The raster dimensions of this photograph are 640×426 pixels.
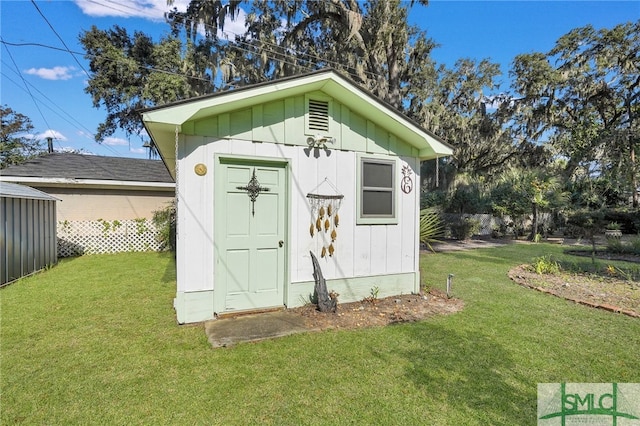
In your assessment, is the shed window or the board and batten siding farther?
the shed window

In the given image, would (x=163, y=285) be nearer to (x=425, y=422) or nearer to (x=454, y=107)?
(x=425, y=422)

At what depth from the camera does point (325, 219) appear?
4.73 m

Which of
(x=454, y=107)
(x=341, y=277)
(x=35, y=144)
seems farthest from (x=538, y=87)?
(x=35, y=144)

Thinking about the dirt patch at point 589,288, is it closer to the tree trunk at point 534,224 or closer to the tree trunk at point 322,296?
the tree trunk at point 322,296

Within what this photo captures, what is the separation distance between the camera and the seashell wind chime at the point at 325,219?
4.66m

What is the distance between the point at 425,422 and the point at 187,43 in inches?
677

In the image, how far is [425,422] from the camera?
2.23 meters

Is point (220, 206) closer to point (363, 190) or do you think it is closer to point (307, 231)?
point (307, 231)

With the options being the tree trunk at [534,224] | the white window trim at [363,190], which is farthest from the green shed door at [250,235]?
the tree trunk at [534,224]

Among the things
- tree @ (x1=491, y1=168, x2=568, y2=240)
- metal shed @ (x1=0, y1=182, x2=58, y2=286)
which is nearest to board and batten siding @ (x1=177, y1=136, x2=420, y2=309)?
metal shed @ (x1=0, y1=182, x2=58, y2=286)

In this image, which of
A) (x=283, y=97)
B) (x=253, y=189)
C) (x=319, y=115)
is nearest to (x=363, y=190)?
(x=319, y=115)

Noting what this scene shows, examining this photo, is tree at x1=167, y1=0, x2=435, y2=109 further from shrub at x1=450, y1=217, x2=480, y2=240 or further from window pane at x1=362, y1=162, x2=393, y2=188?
window pane at x1=362, y1=162, x2=393, y2=188

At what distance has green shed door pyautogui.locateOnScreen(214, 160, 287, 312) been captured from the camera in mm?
4184

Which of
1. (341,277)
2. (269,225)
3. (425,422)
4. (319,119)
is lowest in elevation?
(425,422)
